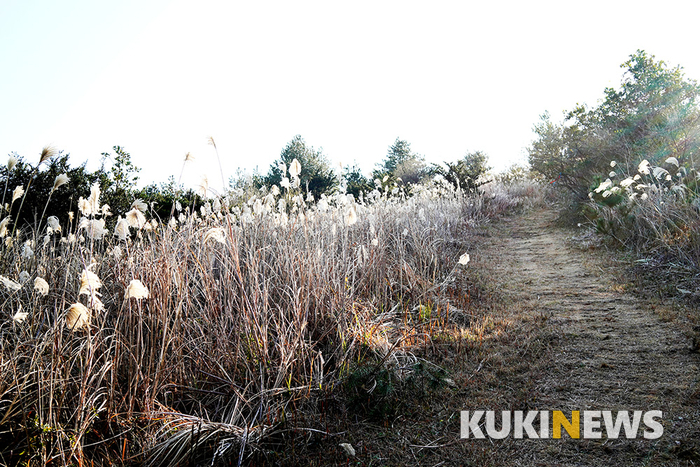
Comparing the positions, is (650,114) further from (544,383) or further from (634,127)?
(544,383)

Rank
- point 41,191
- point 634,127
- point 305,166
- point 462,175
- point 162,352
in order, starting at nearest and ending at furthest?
point 162,352
point 41,191
point 634,127
point 462,175
point 305,166

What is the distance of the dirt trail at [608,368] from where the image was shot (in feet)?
6.14

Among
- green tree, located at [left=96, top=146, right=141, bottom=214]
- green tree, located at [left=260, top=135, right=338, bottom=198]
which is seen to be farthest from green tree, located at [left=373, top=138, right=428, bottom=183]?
green tree, located at [left=96, top=146, right=141, bottom=214]

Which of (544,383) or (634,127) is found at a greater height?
(634,127)

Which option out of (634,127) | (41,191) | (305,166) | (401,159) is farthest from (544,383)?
(401,159)

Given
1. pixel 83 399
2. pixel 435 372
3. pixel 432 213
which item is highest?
pixel 432 213

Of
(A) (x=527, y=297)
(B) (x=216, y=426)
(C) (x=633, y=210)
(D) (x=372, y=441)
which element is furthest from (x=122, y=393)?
(C) (x=633, y=210)

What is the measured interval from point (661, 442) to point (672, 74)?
437 inches

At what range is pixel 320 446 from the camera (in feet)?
6.46

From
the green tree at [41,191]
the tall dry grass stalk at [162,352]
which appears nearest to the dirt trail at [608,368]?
the tall dry grass stalk at [162,352]

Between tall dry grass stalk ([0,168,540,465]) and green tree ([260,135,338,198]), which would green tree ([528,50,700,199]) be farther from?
green tree ([260,135,338,198])

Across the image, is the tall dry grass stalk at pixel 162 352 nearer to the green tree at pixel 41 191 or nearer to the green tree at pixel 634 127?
the green tree at pixel 41 191

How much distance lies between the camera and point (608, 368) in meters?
2.64

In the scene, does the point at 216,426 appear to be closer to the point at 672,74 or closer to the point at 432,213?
the point at 432,213
